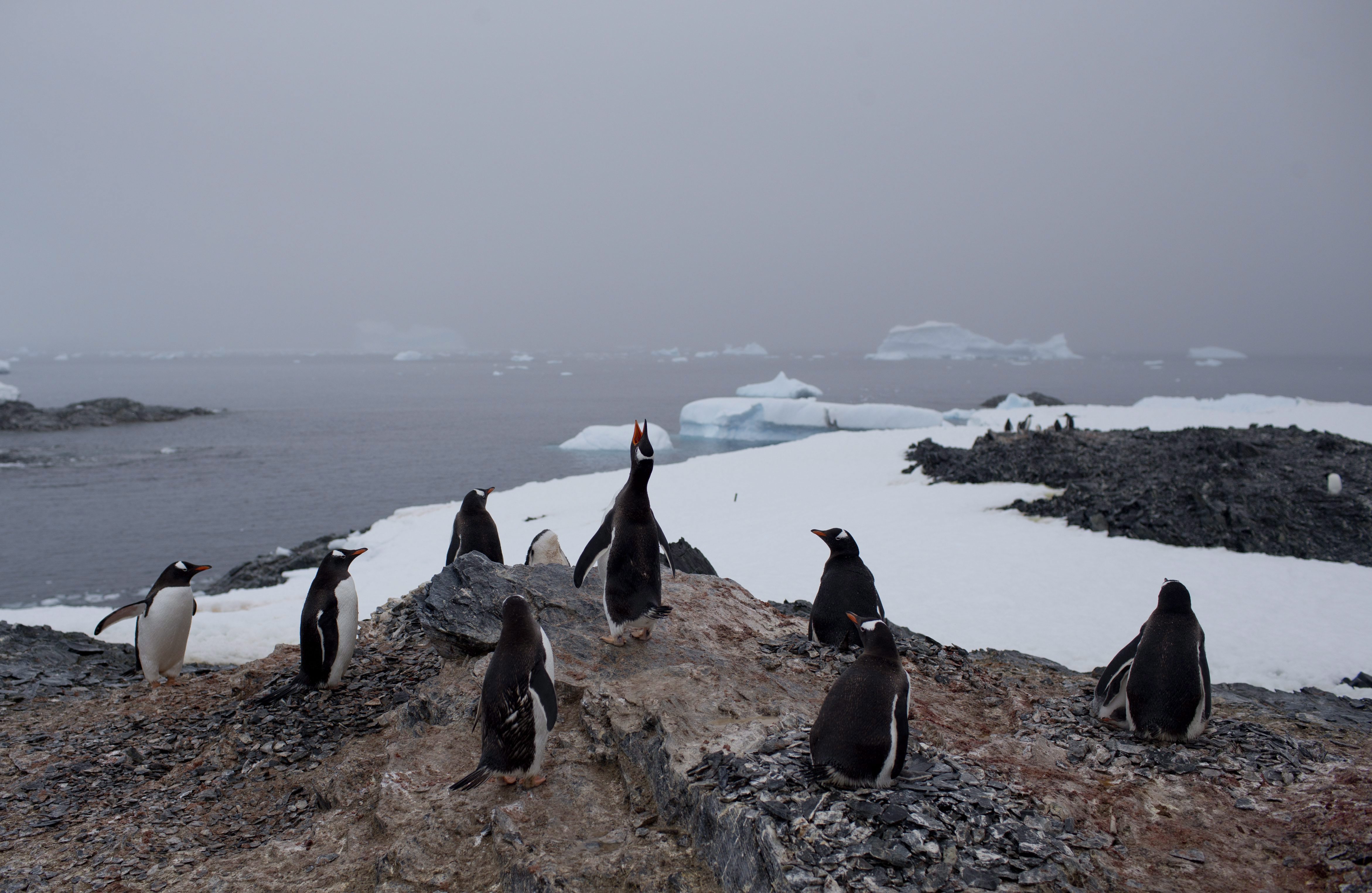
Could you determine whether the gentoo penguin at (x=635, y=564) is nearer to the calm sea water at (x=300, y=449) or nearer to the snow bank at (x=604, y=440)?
the calm sea water at (x=300, y=449)

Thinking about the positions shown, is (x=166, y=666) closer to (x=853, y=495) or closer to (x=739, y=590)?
(x=739, y=590)

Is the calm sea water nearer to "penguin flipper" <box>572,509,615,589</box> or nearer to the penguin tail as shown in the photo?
"penguin flipper" <box>572,509,615,589</box>

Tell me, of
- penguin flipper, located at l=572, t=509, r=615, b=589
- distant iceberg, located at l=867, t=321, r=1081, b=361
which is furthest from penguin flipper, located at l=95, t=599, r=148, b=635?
distant iceberg, located at l=867, t=321, r=1081, b=361

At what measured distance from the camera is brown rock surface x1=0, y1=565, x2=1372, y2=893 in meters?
2.85

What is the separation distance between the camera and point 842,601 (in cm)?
528

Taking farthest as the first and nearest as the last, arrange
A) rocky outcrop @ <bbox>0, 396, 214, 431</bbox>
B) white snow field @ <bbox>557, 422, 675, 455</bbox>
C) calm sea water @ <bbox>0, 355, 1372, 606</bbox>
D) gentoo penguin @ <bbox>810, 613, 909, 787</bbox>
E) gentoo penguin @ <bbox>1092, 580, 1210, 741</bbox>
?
rocky outcrop @ <bbox>0, 396, 214, 431</bbox> → white snow field @ <bbox>557, 422, 675, 455</bbox> → calm sea water @ <bbox>0, 355, 1372, 606</bbox> → gentoo penguin @ <bbox>1092, 580, 1210, 741</bbox> → gentoo penguin @ <bbox>810, 613, 909, 787</bbox>

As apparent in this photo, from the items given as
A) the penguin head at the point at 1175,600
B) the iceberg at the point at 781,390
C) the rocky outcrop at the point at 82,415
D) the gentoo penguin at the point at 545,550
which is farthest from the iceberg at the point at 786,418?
the rocky outcrop at the point at 82,415

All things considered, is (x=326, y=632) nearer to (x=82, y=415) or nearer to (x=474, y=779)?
(x=474, y=779)

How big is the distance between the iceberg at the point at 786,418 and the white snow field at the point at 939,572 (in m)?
17.9

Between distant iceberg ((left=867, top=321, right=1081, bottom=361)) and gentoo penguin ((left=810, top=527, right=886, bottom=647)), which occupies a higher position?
distant iceberg ((left=867, top=321, right=1081, bottom=361))

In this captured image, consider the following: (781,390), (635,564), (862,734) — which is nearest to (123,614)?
(635,564)

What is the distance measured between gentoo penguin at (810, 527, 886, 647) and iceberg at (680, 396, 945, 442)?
33.2 meters

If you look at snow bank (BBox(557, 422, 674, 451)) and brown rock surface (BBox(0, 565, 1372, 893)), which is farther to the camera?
snow bank (BBox(557, 422, 674, 451))

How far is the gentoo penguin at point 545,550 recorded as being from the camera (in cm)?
759
